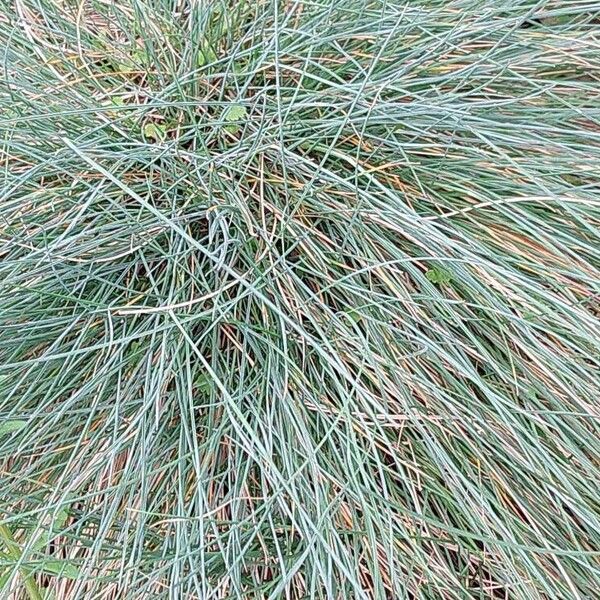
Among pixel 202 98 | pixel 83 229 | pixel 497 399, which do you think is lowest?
pixel 497 399

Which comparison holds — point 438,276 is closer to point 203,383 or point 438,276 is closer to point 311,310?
point 311,310

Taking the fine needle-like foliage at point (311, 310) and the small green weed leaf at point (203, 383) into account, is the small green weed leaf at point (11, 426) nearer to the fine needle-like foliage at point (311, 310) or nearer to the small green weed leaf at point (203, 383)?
the fine needle-like foliage at point (311, 310)

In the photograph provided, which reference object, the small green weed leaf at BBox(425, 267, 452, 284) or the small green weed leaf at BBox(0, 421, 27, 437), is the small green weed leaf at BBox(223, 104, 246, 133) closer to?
the small green weed leaf at BBox(425, 267, 452, 284)

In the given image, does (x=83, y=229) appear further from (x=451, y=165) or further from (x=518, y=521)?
(x=518, y=521)

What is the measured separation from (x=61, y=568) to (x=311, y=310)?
1.39 feet

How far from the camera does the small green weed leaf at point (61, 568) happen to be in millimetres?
805

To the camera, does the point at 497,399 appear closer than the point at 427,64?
Yes

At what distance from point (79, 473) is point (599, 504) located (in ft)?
2.11

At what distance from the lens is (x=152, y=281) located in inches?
35.6

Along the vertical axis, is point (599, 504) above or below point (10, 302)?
below

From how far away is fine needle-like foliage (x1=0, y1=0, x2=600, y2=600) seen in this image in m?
0.84

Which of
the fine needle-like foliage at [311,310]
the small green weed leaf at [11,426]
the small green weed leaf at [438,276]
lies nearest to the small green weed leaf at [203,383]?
the fine needle-like foliage at [311,310]

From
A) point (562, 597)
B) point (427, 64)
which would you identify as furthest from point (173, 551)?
point (427, 64)

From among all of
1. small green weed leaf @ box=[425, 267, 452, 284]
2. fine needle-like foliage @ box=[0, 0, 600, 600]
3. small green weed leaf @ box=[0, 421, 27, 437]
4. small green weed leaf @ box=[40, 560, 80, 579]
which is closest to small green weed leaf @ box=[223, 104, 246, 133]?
fine needle-like foliage @ box=[0, 0, 600, 600]
